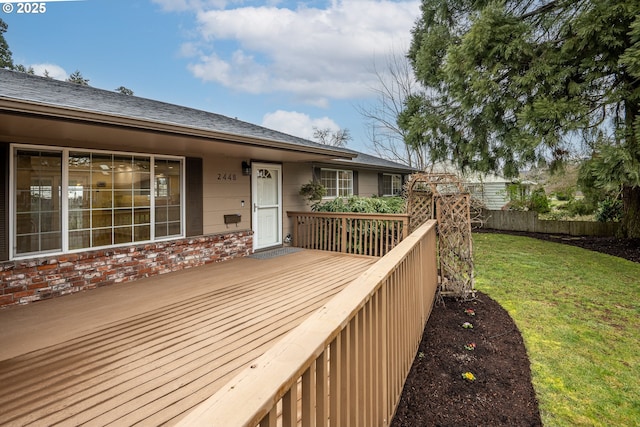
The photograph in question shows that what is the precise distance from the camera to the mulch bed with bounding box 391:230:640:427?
2271 millimetres

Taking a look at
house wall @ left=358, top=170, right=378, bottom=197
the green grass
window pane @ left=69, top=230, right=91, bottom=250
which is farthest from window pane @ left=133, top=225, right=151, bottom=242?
house wall @ left=358, top=170, right=378, bottom=197

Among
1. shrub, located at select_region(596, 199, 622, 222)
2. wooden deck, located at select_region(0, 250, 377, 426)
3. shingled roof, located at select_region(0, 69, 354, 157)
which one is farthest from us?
shrub, located at select_region(596, 199, 622, 222)

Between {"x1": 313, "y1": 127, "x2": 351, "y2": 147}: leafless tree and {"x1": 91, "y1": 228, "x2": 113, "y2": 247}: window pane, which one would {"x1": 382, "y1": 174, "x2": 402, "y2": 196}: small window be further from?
{"x1": 313, "y1": 127, "x2": 351, "y2": 147}: leafless tree

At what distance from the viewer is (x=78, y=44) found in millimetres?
17922

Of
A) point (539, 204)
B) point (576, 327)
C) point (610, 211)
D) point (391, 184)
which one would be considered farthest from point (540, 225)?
point (576, 327)

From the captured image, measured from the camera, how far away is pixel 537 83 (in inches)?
306

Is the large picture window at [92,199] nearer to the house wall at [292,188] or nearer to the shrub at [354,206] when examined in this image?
the house wall at [292,188]

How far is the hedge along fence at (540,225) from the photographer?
11.0 meters

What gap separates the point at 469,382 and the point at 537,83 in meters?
7.96

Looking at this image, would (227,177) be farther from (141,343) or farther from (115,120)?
(141,343)

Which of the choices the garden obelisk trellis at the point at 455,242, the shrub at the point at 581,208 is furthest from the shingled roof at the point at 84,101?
the shrub at the point at 581,208

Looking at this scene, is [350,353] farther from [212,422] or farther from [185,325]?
[185,325]

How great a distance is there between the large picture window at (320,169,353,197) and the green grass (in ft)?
14.7

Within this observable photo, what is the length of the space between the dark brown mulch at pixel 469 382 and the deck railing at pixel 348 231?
3009mm
